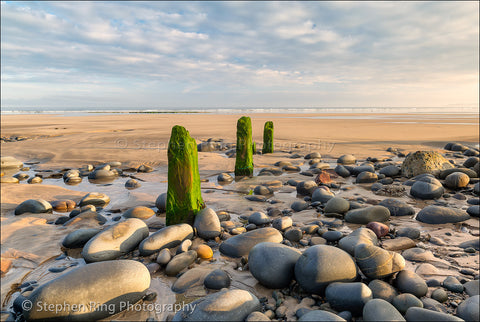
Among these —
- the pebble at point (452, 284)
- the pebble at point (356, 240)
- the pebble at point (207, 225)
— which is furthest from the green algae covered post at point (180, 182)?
the pebble at point (452, 284)

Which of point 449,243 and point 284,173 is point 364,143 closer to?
point 284,173

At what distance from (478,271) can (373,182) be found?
4.01m

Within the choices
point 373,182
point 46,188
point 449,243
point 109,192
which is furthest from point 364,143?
point 46,188

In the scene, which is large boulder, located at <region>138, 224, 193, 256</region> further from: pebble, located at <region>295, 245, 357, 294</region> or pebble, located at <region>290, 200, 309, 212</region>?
pebble, located at <region>290, 200, 309, 212</region>

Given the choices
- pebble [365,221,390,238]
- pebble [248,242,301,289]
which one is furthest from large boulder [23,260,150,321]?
pebble [365,221,390,238]

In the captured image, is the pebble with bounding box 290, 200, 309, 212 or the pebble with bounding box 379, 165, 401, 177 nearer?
the pebble with bounding box 290, 200, 309, 212

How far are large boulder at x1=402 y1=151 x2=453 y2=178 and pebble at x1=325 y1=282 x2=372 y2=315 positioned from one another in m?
5.75

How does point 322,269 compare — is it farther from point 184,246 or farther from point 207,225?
point 207,225

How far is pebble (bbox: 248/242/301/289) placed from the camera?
266 centimetres

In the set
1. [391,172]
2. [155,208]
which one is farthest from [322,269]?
[391,172]

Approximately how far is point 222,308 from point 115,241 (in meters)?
1.89

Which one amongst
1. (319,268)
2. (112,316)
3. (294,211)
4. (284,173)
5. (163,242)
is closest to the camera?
(112,316)

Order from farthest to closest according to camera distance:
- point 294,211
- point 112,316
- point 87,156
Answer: point 87,156 < point 294,211 < point 112,316

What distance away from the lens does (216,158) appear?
9.82 meters
